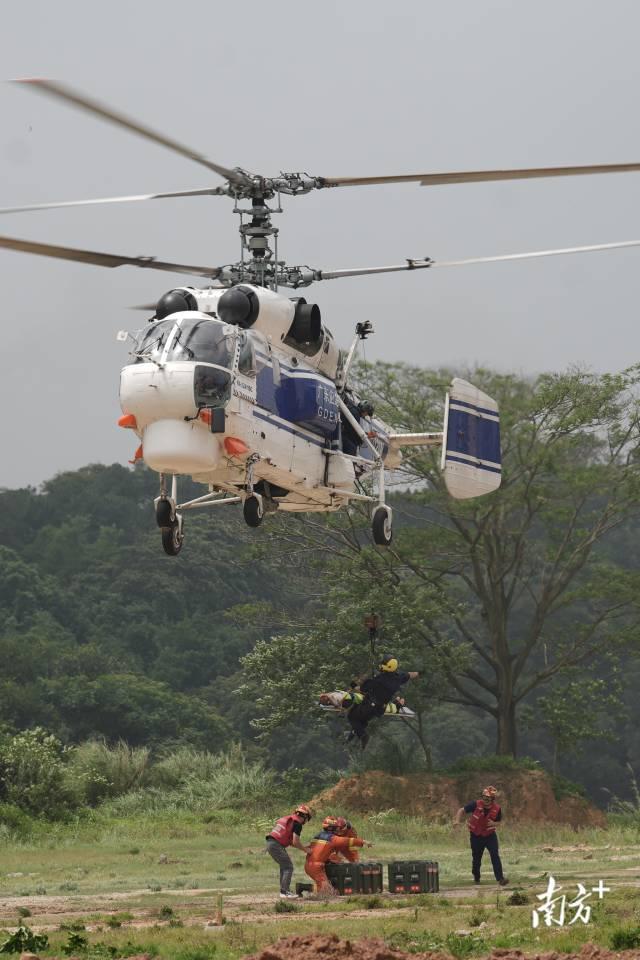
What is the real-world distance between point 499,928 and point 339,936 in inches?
62.5

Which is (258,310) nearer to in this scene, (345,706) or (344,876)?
(345,706)

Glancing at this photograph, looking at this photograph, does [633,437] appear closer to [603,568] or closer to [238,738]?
[603,568]

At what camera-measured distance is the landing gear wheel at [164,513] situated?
21562 millimetres

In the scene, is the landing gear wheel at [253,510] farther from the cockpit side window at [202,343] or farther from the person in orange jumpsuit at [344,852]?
the person in orange jumpsuit at [344,852]

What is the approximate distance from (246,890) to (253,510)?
476cm

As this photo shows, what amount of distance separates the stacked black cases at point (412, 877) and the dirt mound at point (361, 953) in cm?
541

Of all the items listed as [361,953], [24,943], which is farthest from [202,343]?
[361,953]

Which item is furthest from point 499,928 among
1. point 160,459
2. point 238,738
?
point 238,738

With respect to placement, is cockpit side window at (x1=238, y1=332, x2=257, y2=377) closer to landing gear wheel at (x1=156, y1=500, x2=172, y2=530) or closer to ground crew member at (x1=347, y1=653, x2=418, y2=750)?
landing gear wheel at (x1=156, y1=500, x2=172, y2=530)

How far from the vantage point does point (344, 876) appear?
20.3 m

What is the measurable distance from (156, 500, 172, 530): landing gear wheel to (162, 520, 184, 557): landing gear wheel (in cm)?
7

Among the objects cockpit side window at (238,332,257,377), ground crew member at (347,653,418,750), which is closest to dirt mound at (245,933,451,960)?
cockpit side window at (238,332,257,377)

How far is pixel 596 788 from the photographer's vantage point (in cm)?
5909

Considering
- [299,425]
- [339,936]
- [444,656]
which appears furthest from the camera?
[444,656]
